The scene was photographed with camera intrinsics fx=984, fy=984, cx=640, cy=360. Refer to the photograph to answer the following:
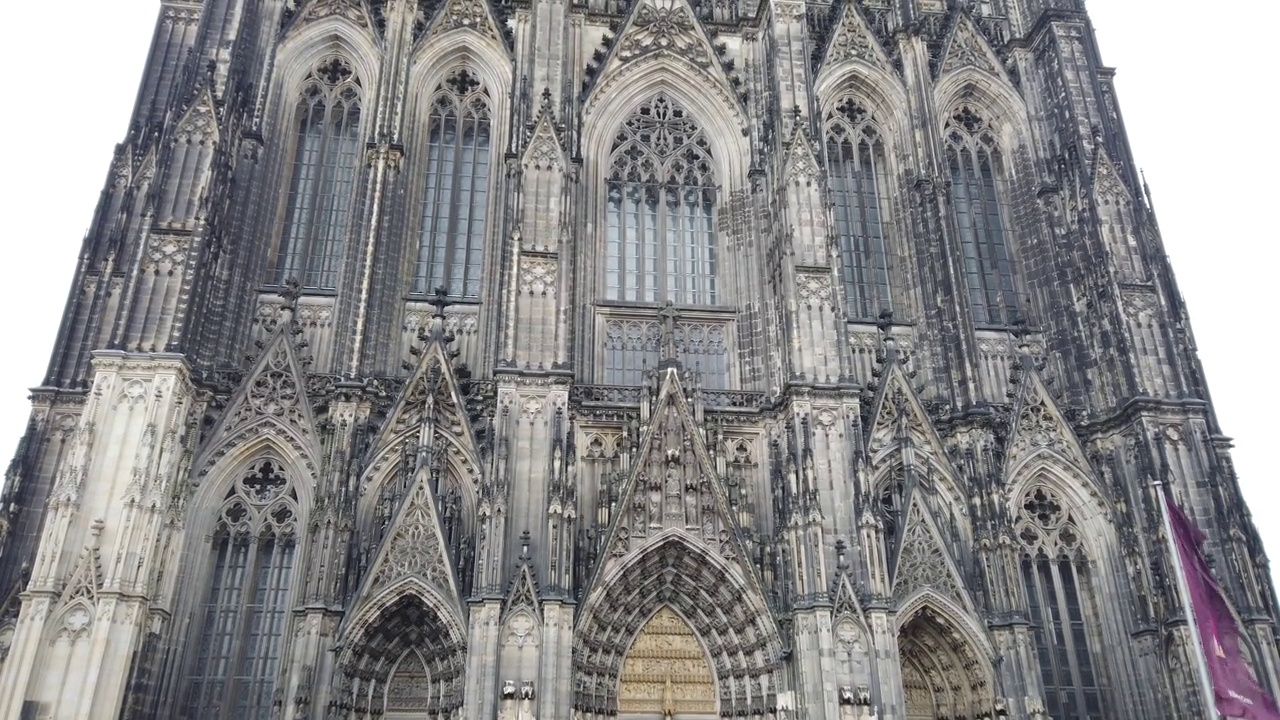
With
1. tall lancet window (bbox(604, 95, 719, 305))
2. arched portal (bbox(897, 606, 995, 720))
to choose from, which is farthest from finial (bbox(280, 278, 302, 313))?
arched portal (bbox(897, 606, 995, 720))

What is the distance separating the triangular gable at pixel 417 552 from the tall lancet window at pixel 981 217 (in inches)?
601

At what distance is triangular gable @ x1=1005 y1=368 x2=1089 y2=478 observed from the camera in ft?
80.7

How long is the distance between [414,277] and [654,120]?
332 inches

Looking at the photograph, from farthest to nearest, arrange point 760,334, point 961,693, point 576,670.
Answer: point 760,334
point 961,693
point 576,670

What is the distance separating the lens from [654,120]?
28656 mm

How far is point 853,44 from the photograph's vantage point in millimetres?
29828

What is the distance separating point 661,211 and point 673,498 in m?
8.77

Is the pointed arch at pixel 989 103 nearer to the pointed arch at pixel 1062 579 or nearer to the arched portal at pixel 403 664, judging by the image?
the pointed arch at pixel 1062 579

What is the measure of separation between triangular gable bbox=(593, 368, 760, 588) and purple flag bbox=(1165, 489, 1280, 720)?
878cm

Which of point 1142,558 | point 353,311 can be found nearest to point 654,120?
point 353,311

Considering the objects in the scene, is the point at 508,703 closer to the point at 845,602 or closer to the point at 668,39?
the point at 845,602

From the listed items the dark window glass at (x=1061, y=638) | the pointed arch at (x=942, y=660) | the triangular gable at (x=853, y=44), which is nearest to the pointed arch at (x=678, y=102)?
the triangular gable at (x=853, y=44)

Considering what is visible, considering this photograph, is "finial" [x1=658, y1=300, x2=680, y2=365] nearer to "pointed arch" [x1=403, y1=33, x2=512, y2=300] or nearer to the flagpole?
"pointed arch" [x1=403, y1=33, x2=512, y2=300]

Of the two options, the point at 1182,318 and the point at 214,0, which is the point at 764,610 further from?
the point at 214,0
